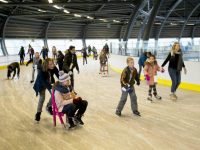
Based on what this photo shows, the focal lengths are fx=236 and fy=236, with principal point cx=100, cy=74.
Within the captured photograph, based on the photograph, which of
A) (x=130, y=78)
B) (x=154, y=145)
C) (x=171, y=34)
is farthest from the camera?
(x=171, y=34)

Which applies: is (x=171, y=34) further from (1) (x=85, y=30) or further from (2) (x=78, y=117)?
(2) (x=78, y=117)

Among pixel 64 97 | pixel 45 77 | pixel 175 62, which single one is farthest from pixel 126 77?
pixel 175 62

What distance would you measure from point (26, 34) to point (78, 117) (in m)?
23.1

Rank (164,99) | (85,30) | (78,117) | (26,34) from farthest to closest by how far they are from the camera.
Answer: (85,30), (26,34), (164,99), (78,117)

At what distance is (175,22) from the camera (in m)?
32.6

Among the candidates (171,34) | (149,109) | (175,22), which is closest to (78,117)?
(149,109)

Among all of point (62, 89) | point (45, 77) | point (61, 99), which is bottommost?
point (61, 99)

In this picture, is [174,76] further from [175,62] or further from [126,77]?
[126,77]

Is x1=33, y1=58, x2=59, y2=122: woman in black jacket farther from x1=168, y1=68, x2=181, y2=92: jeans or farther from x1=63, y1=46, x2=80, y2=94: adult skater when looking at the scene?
x1=168, y1=68, x2=181, y2=92: jeans

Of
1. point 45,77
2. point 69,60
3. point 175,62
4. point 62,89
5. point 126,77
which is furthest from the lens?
point 69,60

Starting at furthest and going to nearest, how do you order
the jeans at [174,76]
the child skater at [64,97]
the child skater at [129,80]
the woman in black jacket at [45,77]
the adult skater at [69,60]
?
the adult skater at [69,60], the jeans at [174,76], the child skater at [129,80], the woman in black jacket at [45,77], the child skater at [64,97]

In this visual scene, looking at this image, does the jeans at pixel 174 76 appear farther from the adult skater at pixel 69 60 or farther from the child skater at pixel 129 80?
the adult skater at pixel 69 60

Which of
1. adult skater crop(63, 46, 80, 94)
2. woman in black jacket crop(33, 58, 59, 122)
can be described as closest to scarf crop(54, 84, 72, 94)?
woman in black jacket crop(33, 58, 59, 122)

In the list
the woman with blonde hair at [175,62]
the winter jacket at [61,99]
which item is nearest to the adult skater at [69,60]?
the winter jacket at [61,99]
